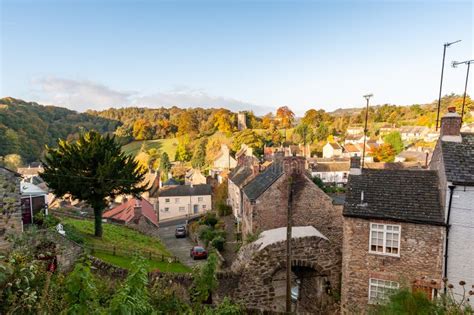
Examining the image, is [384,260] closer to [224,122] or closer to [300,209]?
[300,209]

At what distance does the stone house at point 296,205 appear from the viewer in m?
21.2

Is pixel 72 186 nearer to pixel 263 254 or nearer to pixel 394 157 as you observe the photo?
pixel 263 254

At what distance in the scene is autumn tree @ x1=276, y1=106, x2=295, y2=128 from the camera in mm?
117694

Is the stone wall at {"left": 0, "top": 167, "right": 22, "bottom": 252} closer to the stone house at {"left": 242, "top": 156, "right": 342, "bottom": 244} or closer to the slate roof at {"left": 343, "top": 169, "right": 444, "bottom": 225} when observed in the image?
the slate roof at {"left": 343, "top": 169, "right": 444, "bottom": 225}

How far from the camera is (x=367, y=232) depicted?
14203mm

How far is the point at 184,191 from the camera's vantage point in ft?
170

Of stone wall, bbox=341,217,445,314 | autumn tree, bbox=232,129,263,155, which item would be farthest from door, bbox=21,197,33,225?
autumn tree, bbox=232,129,263,155

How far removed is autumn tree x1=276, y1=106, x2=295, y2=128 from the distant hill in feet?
223

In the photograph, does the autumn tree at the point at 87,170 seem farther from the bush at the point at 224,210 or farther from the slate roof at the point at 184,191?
the slate roof at the point at 184,191

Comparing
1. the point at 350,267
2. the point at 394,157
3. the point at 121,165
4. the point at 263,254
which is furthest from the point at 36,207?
the point at 394,157

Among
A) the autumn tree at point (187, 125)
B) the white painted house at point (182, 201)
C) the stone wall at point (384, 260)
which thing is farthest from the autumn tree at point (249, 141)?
the stone wall at point (384, 260)

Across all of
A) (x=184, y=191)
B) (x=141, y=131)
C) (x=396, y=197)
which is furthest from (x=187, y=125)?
(x=396, y=197)

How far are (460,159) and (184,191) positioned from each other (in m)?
43.3

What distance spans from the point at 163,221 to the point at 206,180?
43.1ft
